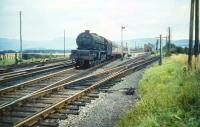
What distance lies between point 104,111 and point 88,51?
18.3 m

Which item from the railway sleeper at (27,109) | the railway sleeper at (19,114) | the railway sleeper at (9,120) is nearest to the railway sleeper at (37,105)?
the railway sleeper at (27,109)

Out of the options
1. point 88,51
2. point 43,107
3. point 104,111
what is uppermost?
point 88,51

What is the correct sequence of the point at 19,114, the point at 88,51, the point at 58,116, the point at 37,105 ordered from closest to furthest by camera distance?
1. the point at 58,116
2. the point at 19,114
3. the point at 37,105
4. the point at 88,51

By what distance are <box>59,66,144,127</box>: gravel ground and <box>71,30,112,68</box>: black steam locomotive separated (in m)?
13.9

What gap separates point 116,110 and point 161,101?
1.69m

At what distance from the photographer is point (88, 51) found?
1169 inches

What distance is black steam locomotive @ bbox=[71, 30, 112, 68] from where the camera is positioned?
29.8 meters

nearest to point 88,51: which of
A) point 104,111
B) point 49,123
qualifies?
point 104,111

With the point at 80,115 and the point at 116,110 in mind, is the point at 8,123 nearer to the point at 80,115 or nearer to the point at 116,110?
the point at 80,115

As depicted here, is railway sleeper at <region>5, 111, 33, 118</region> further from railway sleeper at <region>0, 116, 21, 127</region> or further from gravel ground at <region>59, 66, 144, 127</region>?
gravel ground at <region>59, 66, 144, 127</region>

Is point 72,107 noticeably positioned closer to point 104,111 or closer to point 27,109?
point 104,111

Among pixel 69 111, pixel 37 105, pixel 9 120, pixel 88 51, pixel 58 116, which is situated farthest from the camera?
pixel 88 51

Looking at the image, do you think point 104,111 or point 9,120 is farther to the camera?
point 104,111

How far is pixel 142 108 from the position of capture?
10.5 m
